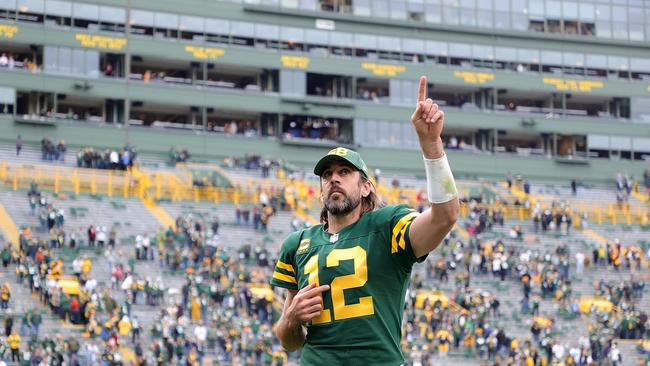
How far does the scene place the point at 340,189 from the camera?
673cm

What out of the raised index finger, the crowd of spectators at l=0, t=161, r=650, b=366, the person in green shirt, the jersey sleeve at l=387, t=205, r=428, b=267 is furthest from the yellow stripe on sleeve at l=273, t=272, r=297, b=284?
the crowd of spectators at l=0, t=161, r=650, b=366

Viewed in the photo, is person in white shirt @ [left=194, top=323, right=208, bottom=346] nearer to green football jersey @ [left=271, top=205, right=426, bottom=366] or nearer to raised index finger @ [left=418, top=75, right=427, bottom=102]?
green football jersey @ [left=271, top=205, right=426, bottom=366]

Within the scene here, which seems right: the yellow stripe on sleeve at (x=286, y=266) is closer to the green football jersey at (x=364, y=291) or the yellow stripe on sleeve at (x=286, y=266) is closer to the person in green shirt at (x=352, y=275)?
the person in green shirt at (x=352, y=275)

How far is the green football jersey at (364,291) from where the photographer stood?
21.5 ft

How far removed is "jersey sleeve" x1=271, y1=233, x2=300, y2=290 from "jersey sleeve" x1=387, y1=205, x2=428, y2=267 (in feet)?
2.17

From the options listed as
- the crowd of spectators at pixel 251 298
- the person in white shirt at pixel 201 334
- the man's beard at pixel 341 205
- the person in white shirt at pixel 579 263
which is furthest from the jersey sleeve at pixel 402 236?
the person in white shirt at pixel 579 263

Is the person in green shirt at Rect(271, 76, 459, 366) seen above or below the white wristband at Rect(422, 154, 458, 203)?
below

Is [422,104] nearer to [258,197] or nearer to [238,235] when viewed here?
[238,235]

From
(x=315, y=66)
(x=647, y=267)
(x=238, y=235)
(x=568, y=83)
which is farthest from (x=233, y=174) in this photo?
(x=568, y=83)

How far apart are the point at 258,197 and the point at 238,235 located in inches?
161

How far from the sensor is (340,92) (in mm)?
63875

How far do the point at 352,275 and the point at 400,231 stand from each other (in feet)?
1.18

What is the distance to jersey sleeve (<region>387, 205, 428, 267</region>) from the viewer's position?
6523 mm

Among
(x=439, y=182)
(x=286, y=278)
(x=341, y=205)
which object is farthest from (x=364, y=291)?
(x=439, y=182)
